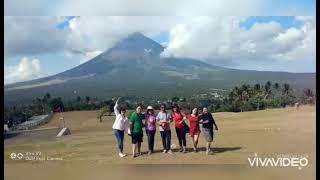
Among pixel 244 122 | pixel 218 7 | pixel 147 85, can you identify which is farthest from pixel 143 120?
pixel 218 7

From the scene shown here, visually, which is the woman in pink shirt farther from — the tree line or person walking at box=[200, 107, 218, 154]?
person walking at box=[200, 107, 218, 154]

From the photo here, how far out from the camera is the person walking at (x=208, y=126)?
514 centimetres

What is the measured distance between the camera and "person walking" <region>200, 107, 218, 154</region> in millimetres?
5141

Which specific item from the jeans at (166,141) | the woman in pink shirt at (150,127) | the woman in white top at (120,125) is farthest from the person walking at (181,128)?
the woman in white top at (120,125)

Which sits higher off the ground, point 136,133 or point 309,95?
point 309,95

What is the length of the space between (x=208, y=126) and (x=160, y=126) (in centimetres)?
47

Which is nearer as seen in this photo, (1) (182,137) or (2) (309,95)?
(2) (309,95)

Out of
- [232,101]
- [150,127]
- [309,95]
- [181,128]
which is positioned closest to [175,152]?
[181,128]

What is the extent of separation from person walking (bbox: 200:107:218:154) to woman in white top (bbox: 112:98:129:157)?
747mm

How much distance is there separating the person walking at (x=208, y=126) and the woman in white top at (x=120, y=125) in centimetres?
75

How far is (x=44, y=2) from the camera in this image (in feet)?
16.8

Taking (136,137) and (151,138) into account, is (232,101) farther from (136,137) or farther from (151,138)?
(136,137)

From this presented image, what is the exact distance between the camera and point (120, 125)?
5.18 meters

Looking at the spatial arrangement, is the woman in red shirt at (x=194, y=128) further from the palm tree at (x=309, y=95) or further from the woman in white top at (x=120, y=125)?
the palm tree at (x=309, y=95)
